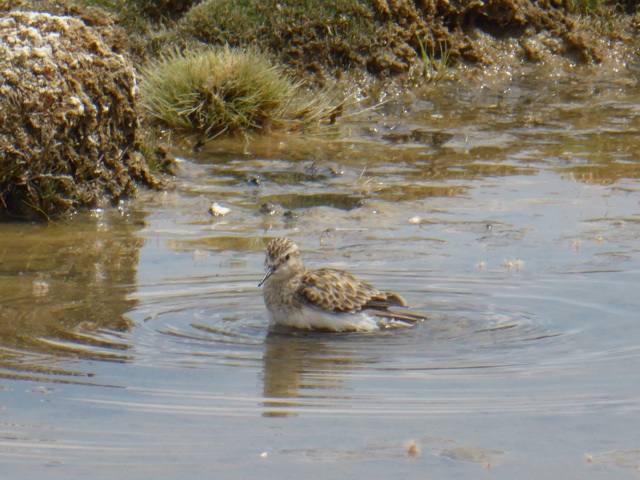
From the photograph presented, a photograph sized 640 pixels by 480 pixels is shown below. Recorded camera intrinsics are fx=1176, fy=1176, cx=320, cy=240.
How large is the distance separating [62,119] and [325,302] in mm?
3798

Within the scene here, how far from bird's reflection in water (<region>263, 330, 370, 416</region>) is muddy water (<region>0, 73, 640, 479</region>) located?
2 centimetres

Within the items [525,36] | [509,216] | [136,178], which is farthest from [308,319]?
[525,36]

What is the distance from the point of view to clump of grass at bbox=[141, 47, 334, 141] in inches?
487

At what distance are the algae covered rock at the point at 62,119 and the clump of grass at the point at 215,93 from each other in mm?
1597

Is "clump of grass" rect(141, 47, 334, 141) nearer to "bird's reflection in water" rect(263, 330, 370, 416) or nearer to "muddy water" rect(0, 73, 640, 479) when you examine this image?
"muddy water" rect(0, 73, 640, 479)

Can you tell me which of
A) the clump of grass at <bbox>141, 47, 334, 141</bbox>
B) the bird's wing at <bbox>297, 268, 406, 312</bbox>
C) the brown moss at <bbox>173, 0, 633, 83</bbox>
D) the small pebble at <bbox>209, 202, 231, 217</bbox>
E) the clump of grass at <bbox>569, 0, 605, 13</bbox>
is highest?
the clump of grass at <bbox>569, 0, 605, 13</bbox>

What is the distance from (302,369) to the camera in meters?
6.21

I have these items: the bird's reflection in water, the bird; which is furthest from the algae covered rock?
the bird's reflection in water

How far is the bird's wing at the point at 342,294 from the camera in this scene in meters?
7.10

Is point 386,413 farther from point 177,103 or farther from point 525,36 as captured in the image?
point 525,36

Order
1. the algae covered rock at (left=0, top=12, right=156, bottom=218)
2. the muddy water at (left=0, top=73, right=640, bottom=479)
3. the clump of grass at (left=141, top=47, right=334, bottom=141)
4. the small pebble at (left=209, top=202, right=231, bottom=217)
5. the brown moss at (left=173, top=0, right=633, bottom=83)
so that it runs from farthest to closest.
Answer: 1. the brown moss at (left=173, top=0, right=633, bottom=83)
2. the clump of grass at (left=141, top=47, right=334, bottom=141)
3. the small pebble at (left=209, top=202, right=231, bottom=217)
4. the algae covered rock at (left=0, top=12, right=156, bottom=218)
5. the muddy water at (left=0, top=73, right=640, bottom=479)

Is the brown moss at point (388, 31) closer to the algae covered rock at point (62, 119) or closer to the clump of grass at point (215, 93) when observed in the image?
the clump of grass at point (215, 93)

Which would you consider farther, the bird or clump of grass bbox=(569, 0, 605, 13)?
clump of grass bbox=(569, 0, 605, 13)

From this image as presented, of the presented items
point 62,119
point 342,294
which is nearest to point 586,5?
point 62,119
